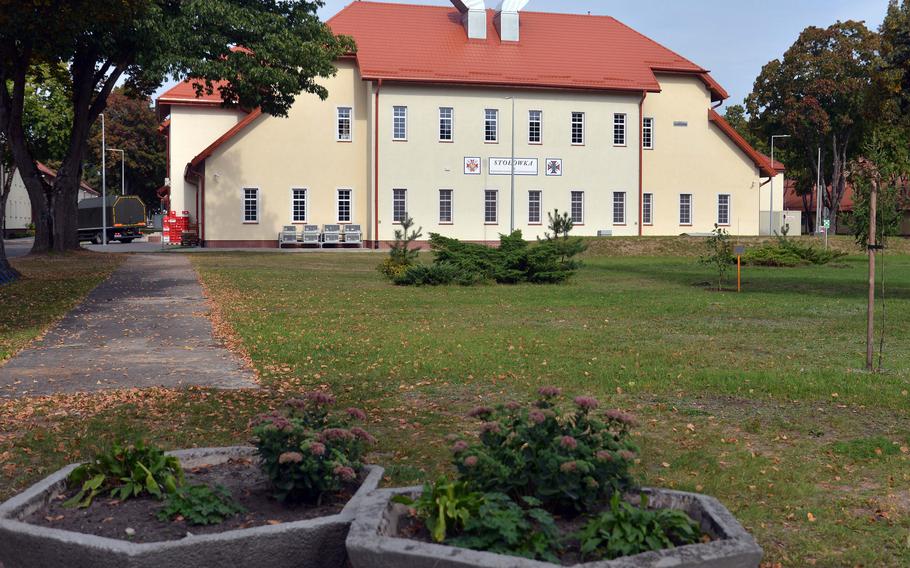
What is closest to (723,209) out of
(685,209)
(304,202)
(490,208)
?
(685,209)

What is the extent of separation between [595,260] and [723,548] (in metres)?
39.2

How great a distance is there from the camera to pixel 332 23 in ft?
182

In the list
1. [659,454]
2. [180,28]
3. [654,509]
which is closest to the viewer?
[654,509]

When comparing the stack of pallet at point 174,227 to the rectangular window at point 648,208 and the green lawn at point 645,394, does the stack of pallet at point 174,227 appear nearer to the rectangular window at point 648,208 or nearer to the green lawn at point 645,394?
the rectangular window at point 648,208

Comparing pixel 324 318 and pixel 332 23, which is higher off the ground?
pixel 332 23

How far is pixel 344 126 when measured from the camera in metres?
52.9

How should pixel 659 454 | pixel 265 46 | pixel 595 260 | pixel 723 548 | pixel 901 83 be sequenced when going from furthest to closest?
pixel 595 260
pixel 265 46
pixel 901 83
pixel 659 454
pixel 723 548

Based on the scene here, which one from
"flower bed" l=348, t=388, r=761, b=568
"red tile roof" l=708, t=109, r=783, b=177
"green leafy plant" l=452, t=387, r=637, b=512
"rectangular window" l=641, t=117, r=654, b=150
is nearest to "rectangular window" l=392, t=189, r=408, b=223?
"rectangular window" l=641, t=117, r=654, b=150

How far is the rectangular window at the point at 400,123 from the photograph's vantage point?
5206 cm

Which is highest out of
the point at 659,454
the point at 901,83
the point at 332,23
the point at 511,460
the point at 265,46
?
the point at 332,23

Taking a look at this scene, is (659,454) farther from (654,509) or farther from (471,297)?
(471,297)

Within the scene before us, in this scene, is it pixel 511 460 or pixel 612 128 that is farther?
pixel 612 128

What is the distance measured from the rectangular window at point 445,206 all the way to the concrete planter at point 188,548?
1908 inches

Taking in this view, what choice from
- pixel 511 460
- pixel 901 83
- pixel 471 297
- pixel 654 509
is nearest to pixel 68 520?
pixel 511 460
